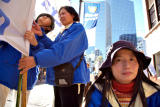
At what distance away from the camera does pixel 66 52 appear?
1270 mm

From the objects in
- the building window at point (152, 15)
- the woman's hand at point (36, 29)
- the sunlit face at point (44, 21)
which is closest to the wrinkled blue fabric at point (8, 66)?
the woman's hand at point (36, 29)

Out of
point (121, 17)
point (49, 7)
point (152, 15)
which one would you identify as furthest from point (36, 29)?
point (121, 17)

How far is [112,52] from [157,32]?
9908mm

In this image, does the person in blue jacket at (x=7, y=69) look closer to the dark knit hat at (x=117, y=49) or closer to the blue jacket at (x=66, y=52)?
the blue jacket at (x=66, y=52)

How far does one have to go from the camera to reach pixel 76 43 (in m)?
1.37

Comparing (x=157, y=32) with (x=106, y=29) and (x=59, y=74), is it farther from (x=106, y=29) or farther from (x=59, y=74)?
(x=106, y=29)

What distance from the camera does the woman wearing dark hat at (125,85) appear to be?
1107 mm

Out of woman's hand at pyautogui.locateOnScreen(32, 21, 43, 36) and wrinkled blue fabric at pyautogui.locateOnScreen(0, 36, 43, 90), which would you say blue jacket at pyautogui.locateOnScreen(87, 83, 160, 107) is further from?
woman's hand at pyautogui.locateOnScreen(32, 21, 43, 36)

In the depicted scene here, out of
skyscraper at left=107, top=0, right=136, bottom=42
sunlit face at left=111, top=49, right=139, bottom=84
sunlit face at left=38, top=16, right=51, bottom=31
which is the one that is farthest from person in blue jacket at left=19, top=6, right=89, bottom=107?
skyscraper at left=107, top=0, right=136, bottom=42

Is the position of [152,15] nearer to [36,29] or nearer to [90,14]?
[90,14]

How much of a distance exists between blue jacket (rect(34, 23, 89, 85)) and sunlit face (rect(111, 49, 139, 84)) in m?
0.39

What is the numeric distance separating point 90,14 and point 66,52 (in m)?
3.78

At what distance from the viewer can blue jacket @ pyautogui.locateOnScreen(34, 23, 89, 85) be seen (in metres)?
1.15

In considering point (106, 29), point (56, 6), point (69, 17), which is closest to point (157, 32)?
point (56, 6)
